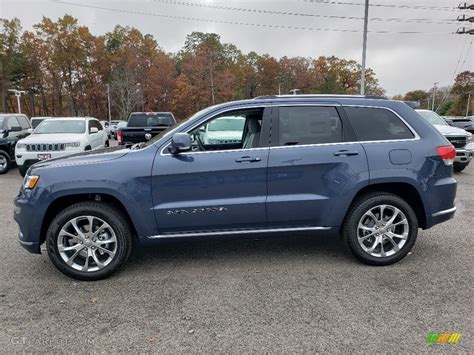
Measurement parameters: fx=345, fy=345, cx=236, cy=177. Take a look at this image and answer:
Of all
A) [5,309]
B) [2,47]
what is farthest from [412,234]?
[2,47]

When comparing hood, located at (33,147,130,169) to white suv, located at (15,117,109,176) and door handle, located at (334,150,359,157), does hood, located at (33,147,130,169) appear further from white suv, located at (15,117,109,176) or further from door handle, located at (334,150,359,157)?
white suv, located at (15,117,109,176)

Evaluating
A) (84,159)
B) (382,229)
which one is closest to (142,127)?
(84,159)

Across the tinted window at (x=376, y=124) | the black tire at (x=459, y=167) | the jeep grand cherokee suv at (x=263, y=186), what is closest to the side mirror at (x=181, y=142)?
the jeep grand cherokee suv at (x=263, y=186)

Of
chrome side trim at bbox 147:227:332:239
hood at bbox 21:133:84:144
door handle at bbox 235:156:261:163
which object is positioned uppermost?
hood at bbox 21:133:84:144

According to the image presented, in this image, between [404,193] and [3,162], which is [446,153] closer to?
Result: [404,193]

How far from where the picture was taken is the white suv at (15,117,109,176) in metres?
8.62

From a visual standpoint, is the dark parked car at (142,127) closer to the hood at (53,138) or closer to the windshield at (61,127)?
the windshield at (61,127)

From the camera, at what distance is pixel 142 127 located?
426 inches

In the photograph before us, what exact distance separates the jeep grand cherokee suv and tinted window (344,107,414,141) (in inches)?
0.5

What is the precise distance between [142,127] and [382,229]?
28.4 ft

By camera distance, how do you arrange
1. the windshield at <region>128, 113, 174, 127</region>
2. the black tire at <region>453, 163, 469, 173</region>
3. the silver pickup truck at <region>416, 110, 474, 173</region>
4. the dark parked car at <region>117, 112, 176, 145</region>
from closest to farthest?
1. the silver pickup truck at <region>416, 110, 474, 173</region>
2. the black tire at <region>453, 163, 469, 173</region>
3. the dark parked car at <region>117, 112, 176, 145</region>
4. the windshield at <region>128, 113, 174, 127</region>

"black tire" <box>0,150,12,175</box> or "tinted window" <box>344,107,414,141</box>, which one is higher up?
"tinted window" <box>344,107,414,141</box>

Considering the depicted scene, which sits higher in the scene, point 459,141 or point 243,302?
point 459,141

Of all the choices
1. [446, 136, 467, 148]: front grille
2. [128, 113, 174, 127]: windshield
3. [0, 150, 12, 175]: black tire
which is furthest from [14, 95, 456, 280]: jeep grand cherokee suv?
[0, 150, 12, 175]: black tire
